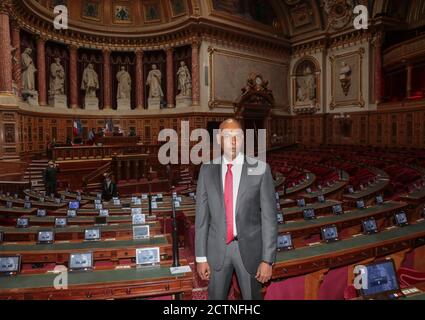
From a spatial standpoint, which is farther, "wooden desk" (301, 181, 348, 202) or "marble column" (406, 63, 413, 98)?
"marble column" (406, 63, 413, 98)

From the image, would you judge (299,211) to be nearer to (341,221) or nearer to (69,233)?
(341,221)

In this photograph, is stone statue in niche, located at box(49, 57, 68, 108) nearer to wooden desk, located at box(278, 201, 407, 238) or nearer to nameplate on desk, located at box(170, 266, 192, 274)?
wooden desk, located at box(278, 201, 407, 238)

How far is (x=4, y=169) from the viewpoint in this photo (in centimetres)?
1294

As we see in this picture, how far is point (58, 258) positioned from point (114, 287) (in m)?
1.59

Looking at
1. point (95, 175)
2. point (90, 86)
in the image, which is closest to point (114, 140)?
point (95, 175)

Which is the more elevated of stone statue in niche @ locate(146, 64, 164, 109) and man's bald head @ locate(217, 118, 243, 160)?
stone statue in niche @ locate(146, 64, 164, 109)

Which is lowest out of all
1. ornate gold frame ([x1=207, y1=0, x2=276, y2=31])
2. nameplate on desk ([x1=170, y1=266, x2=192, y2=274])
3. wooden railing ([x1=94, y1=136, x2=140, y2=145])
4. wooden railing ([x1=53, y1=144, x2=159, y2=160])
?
nameplate on desk ([x1=170, y1=266, x2=192, y2=274])

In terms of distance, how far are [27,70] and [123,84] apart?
5.98 meters

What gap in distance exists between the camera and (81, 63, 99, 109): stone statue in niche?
66.8 feet

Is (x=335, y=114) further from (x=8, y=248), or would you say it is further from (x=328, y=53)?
(x=8, y=248)

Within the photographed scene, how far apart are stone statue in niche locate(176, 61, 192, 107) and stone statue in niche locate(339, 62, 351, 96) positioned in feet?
33.8

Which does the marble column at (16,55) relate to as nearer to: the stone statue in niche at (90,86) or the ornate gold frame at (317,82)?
the stone statue in niche at (90,86)

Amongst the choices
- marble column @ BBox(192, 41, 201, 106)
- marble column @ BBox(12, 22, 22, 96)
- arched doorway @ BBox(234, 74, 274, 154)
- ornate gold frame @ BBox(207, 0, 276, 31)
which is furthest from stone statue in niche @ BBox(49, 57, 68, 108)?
arched doorway @ BBox(234, 74, 274, 154)
